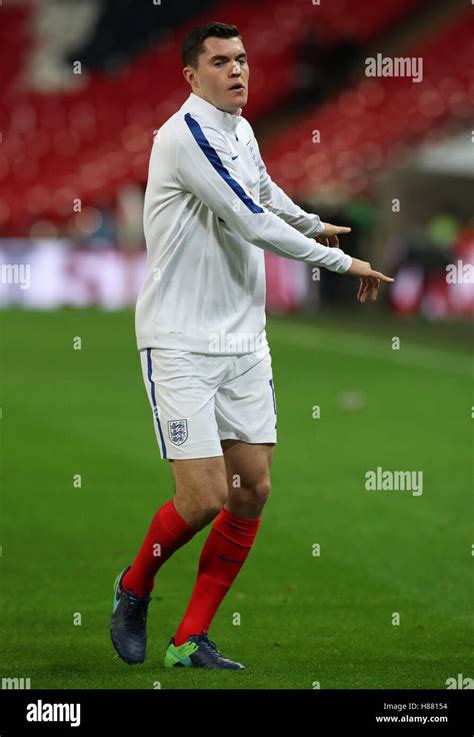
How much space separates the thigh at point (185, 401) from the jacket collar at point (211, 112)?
88 centimetres

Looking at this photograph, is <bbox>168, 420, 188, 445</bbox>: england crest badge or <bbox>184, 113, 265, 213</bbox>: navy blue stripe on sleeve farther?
<bbox>168, 420, 188, 445</bbox>: england crest badge

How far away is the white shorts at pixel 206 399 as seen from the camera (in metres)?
5.40

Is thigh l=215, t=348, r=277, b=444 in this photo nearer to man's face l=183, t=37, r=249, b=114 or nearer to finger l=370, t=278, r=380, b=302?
finger l=370, t=278, r=380, b=302

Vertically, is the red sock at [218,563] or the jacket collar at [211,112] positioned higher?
the jacket collar at [211,112]

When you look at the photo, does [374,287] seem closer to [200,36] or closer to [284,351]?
[200,36]

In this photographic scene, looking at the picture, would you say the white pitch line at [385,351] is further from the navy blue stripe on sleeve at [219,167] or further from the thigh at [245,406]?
the navy blue stripe on sleeve at [219,167]

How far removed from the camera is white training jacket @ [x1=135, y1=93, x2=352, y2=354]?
17.4 ft

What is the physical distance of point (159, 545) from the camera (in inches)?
219

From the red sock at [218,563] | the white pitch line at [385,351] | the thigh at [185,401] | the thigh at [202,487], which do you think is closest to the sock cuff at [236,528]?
the red sock at [218,563]

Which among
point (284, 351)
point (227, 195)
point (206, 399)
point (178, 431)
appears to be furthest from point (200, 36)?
point (284, 351)

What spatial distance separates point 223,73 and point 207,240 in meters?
0.63

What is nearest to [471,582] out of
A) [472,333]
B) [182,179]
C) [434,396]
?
[182,179]

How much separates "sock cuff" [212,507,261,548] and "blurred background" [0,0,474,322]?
1665 centimetres

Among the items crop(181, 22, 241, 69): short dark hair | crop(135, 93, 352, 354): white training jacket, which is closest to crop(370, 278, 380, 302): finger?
crop(135, 93, 352, 354): white training jacket
